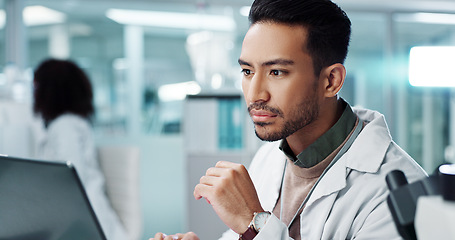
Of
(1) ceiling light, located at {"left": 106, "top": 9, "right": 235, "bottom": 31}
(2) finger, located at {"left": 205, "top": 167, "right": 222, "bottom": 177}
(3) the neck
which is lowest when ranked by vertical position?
(2) finger, located at {"left": 205, "top": 167, "right": 222, "bottom": 177}

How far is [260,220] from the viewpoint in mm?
900

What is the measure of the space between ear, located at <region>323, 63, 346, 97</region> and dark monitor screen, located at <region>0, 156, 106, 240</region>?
2.17 ft

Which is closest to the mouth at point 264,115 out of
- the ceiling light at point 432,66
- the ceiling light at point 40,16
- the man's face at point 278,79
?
the man's face at point 278,79

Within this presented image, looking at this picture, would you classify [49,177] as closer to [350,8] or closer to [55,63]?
[55,63]

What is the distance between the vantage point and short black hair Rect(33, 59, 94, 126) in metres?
2.56

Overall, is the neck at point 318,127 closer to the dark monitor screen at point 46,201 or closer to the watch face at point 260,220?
the watch face at point 260,220

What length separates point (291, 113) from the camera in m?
1.03

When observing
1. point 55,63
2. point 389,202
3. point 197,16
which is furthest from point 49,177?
point 197,16

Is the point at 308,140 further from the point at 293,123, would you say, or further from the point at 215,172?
the point at 215,172

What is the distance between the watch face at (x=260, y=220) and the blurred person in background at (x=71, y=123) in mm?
1768

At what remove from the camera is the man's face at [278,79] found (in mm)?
1013

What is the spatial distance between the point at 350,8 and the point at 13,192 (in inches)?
142

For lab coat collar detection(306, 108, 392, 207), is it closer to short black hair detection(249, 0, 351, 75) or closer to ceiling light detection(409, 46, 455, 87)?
short black hair detection(249, 0, 351, 75)

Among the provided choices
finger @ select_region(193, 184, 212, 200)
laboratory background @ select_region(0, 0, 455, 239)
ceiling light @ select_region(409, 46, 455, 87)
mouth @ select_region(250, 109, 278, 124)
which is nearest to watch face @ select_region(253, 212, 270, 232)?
finger @ select_region(193, 184, 212, 200)
